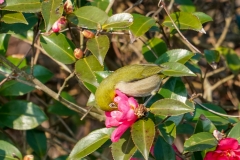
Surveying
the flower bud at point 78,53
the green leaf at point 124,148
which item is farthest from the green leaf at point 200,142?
the flower bud at point 78,53

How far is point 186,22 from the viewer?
4.72 ft

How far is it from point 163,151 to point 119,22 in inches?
14.2

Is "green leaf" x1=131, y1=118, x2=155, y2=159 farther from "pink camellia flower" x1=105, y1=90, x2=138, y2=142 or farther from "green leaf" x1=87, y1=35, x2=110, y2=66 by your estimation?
"green leaf" x1=87, y1=35, x2=110, y2=66

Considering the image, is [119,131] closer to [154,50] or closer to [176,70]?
[176,70]

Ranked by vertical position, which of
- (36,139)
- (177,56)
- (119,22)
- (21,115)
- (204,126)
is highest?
(119,22)

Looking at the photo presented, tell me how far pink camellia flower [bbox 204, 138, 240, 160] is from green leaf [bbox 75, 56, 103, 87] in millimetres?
343

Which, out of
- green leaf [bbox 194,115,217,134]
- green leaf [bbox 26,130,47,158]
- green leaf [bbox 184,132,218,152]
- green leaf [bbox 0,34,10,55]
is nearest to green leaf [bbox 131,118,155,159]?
green leaf [bbox 184,132,218,152]

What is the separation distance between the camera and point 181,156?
4.21 feet

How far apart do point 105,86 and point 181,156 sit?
31cm

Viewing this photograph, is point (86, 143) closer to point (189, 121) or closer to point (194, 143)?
point (194, 143)

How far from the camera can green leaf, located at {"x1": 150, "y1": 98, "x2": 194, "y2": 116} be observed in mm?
1091

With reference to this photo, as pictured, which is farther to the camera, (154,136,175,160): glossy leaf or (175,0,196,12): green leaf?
(175,0,196,12): green leaf

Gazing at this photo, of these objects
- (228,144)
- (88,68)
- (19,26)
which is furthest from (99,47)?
(228,144)

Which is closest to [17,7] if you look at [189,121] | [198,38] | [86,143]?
[86,143]
